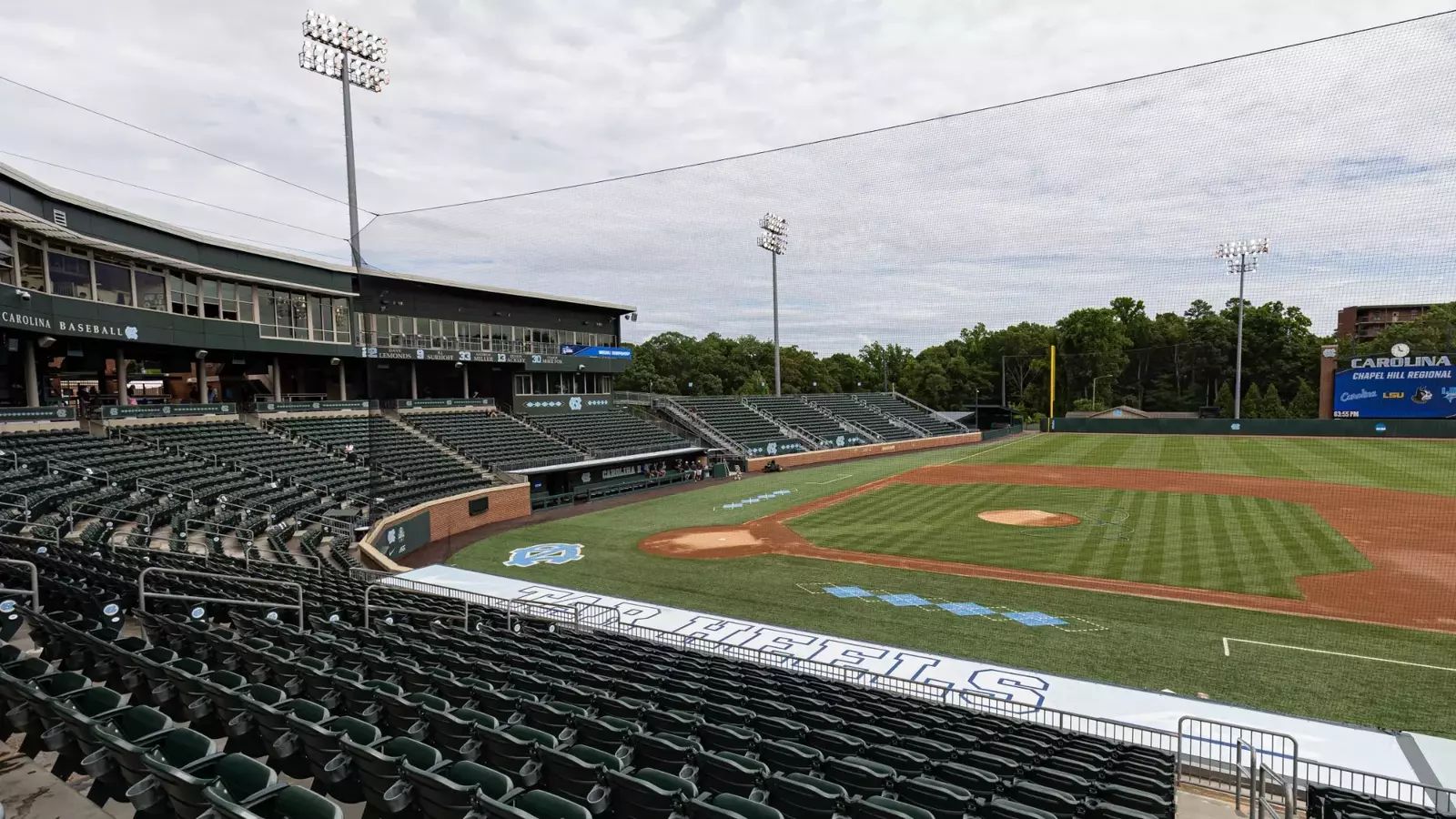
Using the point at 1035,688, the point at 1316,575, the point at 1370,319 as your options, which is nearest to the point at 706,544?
the point at 1035,688

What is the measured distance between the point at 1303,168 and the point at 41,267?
1291 inches

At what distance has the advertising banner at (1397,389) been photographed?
4181 cm

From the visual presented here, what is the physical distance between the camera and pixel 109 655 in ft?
20.7

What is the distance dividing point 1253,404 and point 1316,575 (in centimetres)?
5083

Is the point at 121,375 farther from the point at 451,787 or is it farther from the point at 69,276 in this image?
the point at 451,787

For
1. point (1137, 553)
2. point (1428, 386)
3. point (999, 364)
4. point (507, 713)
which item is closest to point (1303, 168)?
point (1137, 553)

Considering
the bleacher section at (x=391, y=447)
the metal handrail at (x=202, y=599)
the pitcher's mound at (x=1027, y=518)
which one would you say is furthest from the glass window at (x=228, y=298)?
the pitcher's mound at (x=1027, y=518)

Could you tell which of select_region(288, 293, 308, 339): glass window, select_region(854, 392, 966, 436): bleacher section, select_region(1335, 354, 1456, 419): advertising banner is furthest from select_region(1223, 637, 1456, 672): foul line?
select_region(854, 392, 966, 436): bleacher section

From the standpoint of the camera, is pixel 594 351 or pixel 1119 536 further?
pixel 594 351

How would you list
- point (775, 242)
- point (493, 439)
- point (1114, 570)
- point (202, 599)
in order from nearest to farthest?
point (202, 599)
point (1114, 570)
point (493, 439)
point (775, 242)

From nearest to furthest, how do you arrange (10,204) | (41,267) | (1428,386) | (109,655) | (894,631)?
(109,655), (894,631), (10,204), (41,267), (1428,386)

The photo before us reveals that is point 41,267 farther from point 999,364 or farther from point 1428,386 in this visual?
point 1428,386

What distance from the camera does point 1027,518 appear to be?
26.1 m

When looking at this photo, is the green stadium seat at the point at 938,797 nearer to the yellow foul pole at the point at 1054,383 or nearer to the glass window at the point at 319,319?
the glass window at the point at 319,319
